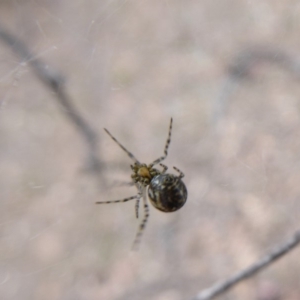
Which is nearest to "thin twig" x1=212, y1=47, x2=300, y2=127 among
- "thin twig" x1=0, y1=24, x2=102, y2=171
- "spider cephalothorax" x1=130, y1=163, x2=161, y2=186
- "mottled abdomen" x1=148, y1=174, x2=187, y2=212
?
"thin twig" x1=0, y1=24, x2=102, y2=171

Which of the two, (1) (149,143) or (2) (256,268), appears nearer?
(2) (256,268)

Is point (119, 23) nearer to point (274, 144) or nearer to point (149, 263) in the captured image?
point (274, 144)

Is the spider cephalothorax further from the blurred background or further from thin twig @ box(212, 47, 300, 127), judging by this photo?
thin twig @ box(212, 47, 300, 127)

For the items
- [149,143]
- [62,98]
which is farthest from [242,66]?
[62,98]

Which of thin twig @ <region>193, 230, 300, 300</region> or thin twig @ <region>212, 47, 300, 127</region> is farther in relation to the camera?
thin twig @ <region>212, 47, 300, 127</region>

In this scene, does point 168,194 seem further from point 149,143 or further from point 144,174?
point 149,143

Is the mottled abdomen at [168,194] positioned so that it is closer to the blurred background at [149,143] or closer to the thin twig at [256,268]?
the thin twig at [256,268]

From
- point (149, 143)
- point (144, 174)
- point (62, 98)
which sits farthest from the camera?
point (62, 98)
